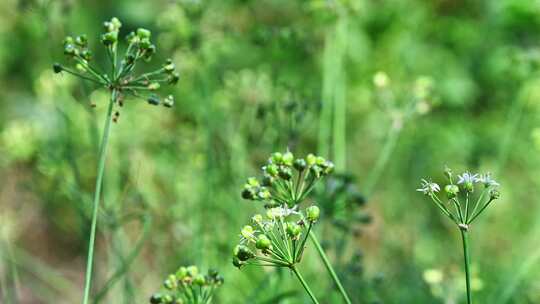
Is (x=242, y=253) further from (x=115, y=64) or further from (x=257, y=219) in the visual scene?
(x=115, y=64)

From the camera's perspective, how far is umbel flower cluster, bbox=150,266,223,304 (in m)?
1.80

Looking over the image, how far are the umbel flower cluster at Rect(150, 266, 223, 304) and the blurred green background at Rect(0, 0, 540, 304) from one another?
1.68 ft

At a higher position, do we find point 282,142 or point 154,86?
point 282,142

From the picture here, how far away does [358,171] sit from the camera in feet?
17.9

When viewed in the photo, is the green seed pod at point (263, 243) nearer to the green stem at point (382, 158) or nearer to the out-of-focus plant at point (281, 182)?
the out-of-focus plant at point (281, 182)

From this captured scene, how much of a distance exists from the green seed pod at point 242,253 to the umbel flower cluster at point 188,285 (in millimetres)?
191

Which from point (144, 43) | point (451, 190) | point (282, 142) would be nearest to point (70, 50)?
point (144, 43)

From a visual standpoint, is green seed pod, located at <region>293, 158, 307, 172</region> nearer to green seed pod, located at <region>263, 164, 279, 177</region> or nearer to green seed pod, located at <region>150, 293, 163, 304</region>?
green seed pod, located at <region>263, 164, 279, 177</region>

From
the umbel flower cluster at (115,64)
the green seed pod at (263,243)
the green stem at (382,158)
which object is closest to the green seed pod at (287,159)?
the green seed pod at (263,243)

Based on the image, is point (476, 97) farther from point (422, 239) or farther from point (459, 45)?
point (422, 239)

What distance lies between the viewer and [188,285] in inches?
72.8

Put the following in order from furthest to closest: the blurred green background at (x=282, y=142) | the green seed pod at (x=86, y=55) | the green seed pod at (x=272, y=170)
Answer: the blurred green background at (x=282, y=142) < the green seed pod at (x=86, y=55) < the green seed pod at (x=272, y=170)

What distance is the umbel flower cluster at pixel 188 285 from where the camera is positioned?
180 centimetres

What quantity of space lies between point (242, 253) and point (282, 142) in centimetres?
155
